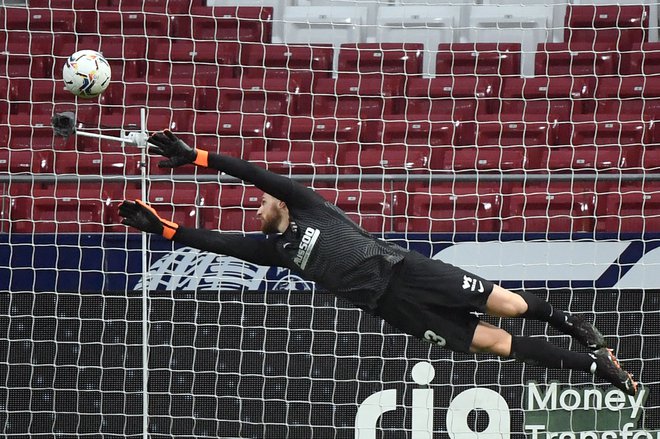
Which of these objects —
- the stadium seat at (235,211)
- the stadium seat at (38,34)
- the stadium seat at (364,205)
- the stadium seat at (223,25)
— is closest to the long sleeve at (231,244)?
the stadium seat at (364,205)

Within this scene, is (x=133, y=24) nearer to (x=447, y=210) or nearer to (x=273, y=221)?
(x=447, y=210)

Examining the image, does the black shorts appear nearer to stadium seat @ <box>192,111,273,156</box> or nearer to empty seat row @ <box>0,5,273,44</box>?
stadium seat @ <box>192,111,273,156</box>

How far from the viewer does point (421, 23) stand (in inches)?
408

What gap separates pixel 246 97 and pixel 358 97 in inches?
36.3

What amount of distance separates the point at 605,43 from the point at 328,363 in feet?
13.7

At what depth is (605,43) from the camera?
9891 mm

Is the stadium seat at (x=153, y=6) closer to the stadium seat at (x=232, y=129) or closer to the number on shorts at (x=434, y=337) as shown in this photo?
the stadium seat at (x=232, y=129)

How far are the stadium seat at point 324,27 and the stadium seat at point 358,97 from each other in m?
0.77

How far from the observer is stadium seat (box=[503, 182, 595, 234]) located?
7.97 metres

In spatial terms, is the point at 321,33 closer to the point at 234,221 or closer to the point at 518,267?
the point at 234,221

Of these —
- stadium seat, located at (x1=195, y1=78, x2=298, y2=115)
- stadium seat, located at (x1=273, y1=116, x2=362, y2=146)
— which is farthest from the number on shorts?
stadium seat, located at (x1=195, y1=78, x2=298, y2=115)

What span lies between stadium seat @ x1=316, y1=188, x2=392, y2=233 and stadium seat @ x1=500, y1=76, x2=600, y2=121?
5.07 ft

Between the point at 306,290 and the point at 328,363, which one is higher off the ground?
the point at 306,290

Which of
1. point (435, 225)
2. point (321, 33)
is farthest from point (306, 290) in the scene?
point (321, 33)
